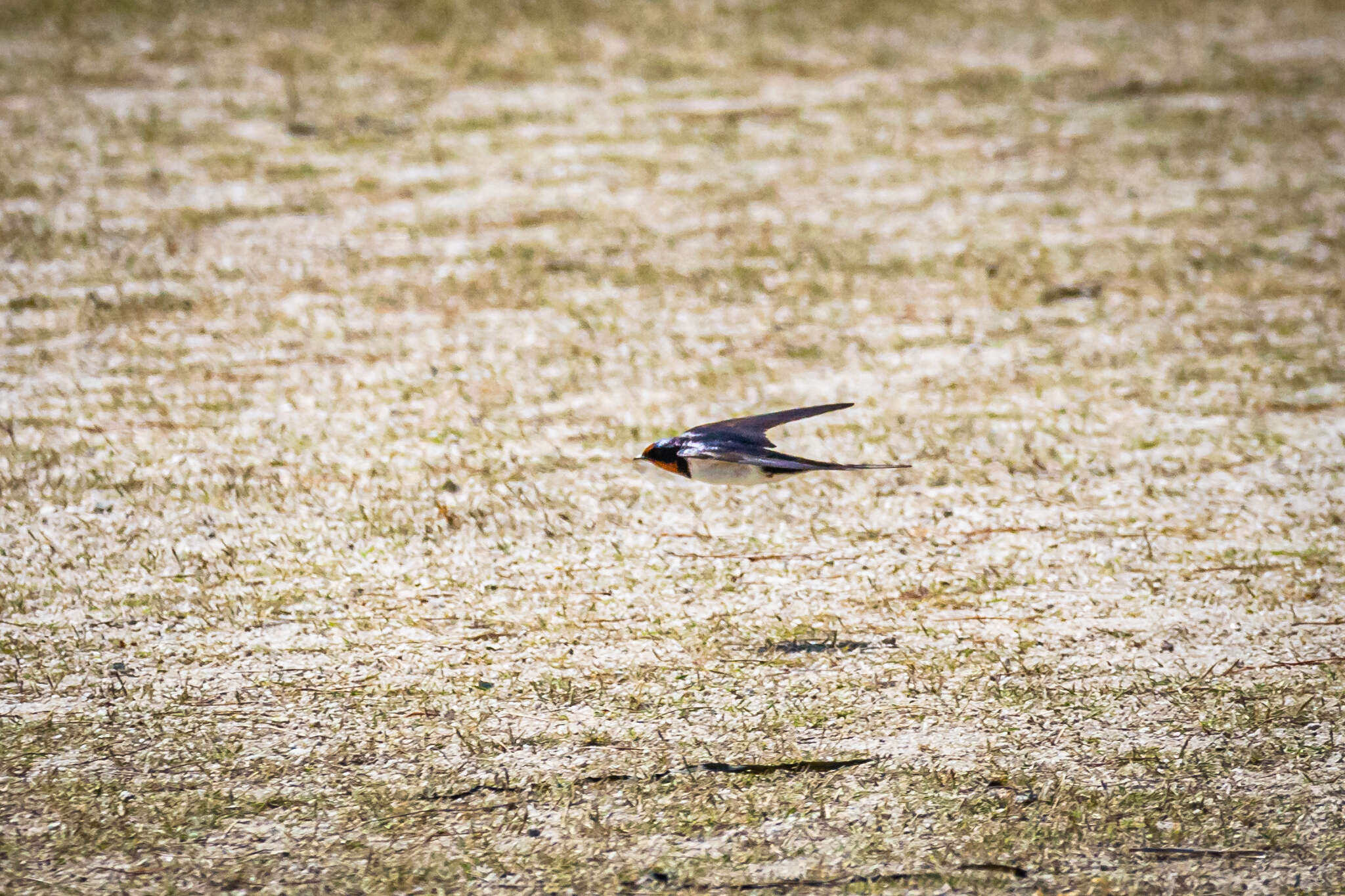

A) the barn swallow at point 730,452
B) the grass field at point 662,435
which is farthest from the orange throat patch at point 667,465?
the grass field at point 662,435

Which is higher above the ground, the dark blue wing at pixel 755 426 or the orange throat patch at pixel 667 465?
the dark blue wing at pixel 755 426

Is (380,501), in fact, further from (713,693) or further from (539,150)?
(539,150)

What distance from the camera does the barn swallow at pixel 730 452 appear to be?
8.02ft

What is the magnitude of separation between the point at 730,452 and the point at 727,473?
0.14 ft

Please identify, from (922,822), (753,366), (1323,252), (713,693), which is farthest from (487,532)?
(1323,252)

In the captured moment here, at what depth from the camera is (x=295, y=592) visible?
7.97 feet

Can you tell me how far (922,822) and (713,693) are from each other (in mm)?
433

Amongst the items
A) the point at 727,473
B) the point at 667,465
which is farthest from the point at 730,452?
the point at 667,465

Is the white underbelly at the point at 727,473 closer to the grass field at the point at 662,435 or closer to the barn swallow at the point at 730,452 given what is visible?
the barn swallow at the point at 730,452

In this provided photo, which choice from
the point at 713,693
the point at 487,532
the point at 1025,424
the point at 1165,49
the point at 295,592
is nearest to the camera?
the point at 713,693

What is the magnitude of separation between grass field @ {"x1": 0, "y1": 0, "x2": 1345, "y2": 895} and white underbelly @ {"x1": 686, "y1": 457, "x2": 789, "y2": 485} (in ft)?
0.57

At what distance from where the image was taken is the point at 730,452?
96.7 inches

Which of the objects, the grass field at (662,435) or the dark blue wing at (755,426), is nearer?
the grass field at (662,435)

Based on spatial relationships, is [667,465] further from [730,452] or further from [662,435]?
[662,435]
